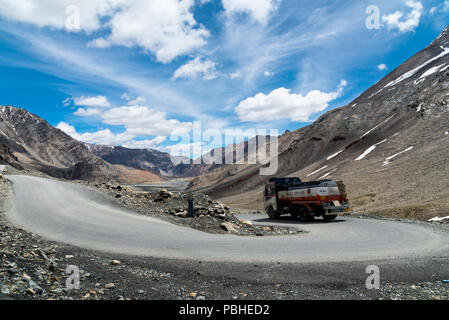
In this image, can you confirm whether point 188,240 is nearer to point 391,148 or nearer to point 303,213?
point 303,213

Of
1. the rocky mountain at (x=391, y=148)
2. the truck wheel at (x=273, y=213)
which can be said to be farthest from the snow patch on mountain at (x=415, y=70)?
the truck wheel at (x=273, y=213)

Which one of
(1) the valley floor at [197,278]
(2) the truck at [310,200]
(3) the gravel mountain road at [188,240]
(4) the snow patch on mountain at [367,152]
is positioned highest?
(4) the snow patch on mountain at [367,152]

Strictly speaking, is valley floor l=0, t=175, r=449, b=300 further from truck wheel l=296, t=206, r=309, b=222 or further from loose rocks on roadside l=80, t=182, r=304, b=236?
truck wheel l=296, t=206, r=309, b=222

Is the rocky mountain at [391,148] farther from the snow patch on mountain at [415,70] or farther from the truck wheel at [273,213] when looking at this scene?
the truck wheel at [273,213]

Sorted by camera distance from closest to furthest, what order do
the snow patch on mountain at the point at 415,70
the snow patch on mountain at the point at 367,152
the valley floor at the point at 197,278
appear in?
the valley floor at the point at 197,278, the snow patch on mountain at the point at 367,152, the snow patch on mountain at the point at 415,70

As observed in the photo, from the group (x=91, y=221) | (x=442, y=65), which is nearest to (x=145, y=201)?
(x=91, y=221)

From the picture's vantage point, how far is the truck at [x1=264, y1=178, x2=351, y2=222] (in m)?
22.1

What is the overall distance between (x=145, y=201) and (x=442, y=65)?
11037 cm

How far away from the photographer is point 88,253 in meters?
10.2

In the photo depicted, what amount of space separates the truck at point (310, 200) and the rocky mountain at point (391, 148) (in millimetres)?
8208

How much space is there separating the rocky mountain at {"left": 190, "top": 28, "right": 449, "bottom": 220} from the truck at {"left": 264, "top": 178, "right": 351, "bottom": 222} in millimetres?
8208

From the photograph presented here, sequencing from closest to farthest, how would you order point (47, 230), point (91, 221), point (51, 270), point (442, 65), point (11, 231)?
1. point (51, 270)
2. point (11, 231)
3. point (47, 230)
4. point (91, 221)
5. point (442, 65)

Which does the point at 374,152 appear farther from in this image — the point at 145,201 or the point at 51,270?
the point at 51,270

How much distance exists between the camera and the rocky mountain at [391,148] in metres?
37.8
